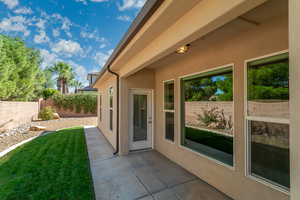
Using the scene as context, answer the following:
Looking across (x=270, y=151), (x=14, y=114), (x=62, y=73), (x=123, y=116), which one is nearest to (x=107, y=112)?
(x=123, y=116)

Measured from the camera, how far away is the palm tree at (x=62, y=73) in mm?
25781

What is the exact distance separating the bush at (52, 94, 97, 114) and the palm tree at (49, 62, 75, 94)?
10.4 meters

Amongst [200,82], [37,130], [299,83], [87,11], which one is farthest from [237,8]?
[37,130]

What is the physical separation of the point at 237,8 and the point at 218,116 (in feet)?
8.94

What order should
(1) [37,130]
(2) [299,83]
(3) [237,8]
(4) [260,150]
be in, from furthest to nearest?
(1) [37,130] < (4) [260,150] < (3) [237,8] < (2) [299,83]

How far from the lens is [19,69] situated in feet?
41.9

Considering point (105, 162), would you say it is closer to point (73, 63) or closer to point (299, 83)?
Answer: point (299, 83)

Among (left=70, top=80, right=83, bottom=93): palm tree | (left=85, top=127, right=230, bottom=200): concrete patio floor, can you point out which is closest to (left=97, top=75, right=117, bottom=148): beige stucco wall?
(left=85, top=127, right=230, bottom=200): concrete patio floor

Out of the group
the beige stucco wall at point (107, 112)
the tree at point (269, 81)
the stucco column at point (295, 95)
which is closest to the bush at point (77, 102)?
the beige stucco wall at point (107, 112)

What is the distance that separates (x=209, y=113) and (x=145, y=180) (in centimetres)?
230

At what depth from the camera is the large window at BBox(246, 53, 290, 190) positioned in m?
2.16

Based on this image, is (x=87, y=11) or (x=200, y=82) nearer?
(x=200, y=82)

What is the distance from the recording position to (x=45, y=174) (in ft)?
11.6

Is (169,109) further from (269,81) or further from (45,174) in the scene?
(45,174)
